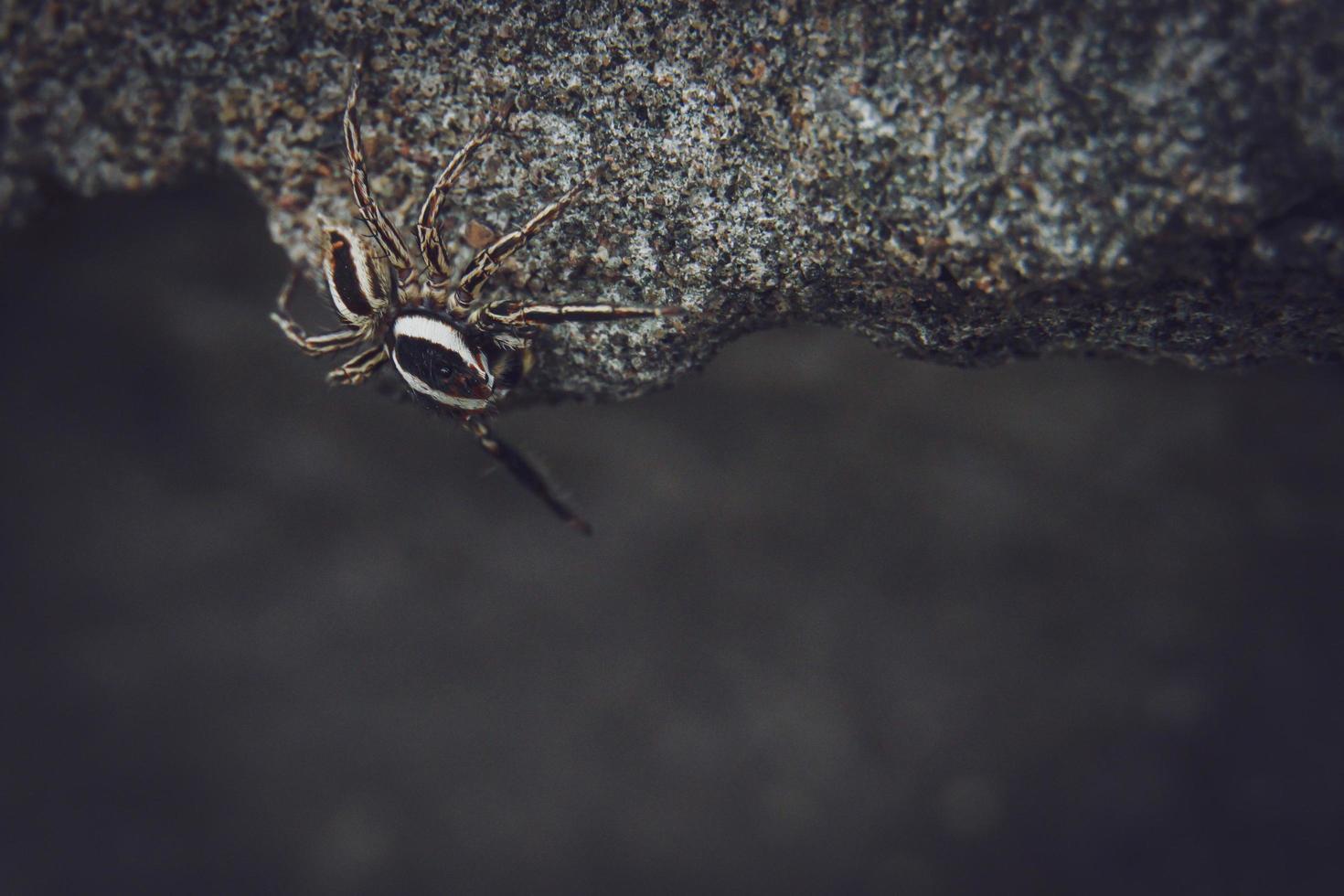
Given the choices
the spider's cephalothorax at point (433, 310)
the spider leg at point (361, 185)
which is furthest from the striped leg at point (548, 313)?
the spider leg at point (361, 185)

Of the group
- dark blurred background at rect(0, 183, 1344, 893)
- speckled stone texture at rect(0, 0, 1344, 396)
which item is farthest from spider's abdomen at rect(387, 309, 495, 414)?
dark blurred background at rect(0, 183, 1344, 893)

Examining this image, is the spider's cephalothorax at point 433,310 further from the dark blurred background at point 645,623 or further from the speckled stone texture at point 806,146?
the dark blurred background at point 645,623

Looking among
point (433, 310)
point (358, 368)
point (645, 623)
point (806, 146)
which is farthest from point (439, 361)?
point (645, 623)

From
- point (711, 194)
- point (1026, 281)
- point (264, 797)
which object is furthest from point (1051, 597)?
point (264, 797)

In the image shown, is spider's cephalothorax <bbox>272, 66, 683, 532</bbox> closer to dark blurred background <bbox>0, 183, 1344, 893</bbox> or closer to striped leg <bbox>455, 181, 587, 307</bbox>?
striped leg <bbox>455, 181, 587, 307</bbox>

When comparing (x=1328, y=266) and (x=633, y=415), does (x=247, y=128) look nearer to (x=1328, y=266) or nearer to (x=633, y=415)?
(x=633, y=415)

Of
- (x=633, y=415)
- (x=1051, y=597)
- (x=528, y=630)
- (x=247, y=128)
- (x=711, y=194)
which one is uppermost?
(x=247, y=128)
